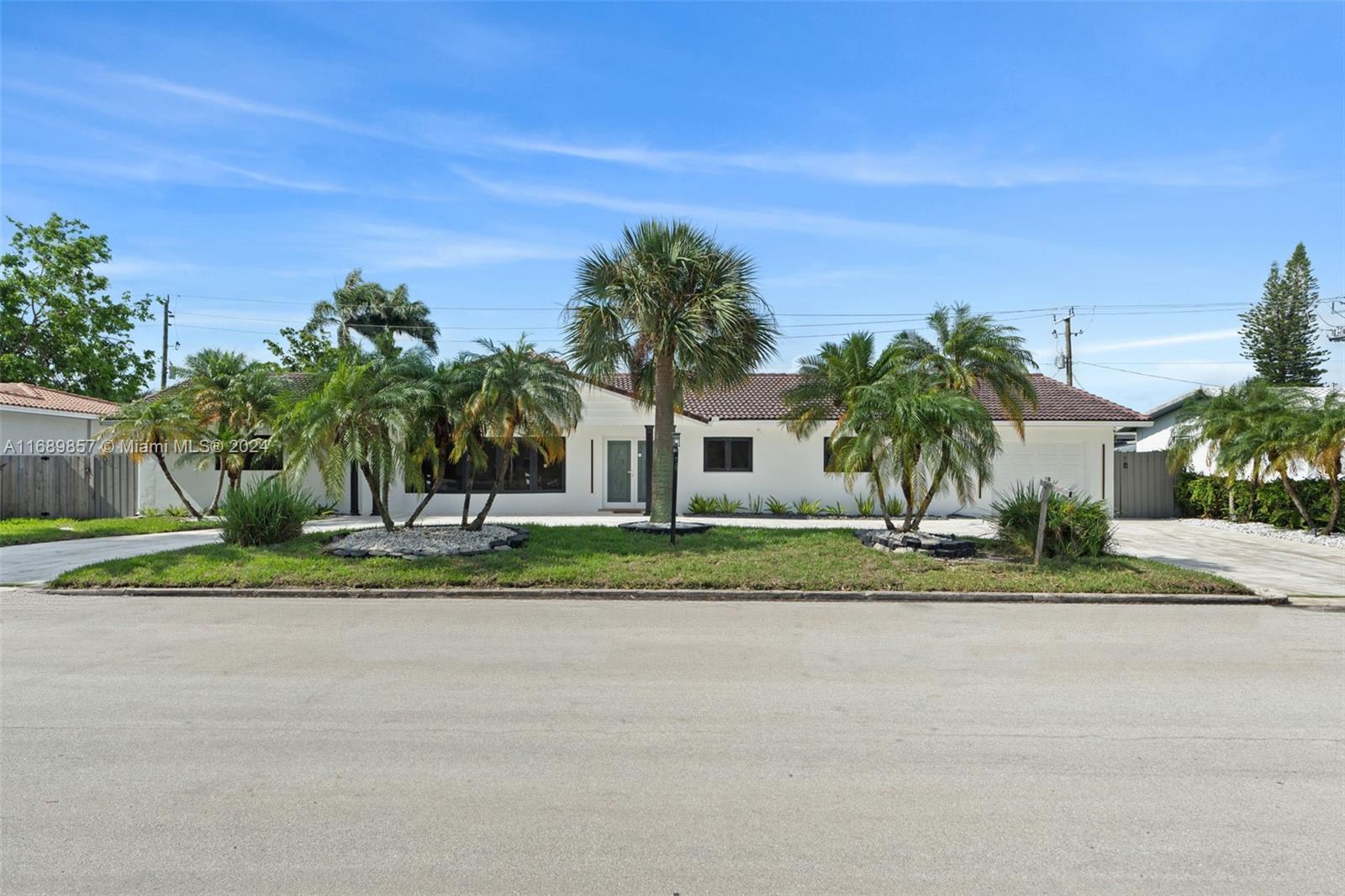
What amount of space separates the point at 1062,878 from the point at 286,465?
12.2m

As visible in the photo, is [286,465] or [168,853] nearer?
[168,853]

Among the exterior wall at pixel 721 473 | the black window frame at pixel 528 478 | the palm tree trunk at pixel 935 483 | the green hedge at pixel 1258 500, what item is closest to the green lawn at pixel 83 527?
the exterior wall at pixel 721 473

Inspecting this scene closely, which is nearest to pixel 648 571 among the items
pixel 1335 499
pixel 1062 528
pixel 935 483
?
pixel 935 483

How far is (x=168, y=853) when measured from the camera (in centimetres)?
365

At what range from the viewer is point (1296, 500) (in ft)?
60.4

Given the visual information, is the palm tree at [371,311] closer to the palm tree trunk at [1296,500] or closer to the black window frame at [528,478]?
the black window frame at [528,478]

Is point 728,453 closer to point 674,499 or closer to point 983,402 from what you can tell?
point 983,402

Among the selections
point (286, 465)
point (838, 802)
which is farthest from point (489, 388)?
point (838, 802)

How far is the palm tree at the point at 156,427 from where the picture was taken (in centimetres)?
1870

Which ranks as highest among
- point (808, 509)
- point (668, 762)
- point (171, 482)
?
point (171, 482)

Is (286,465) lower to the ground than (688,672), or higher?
higher

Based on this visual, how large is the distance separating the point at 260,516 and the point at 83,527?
22.5 ft

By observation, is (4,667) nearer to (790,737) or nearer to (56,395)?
(790,737)

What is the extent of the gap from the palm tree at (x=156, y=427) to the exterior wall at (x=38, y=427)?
379cm
